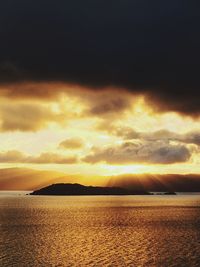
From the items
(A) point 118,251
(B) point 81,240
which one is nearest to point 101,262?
(A) point 118,251

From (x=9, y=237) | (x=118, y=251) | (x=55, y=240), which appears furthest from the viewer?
(x=9, y=237)

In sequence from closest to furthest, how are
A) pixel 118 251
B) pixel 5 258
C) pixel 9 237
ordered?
pixel 5 258
pixel 118 251
pixel 9 237

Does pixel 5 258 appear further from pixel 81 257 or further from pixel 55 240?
pixel 55 240

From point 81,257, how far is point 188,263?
1767 cm

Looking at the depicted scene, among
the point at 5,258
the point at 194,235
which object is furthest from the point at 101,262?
the point at 194,235

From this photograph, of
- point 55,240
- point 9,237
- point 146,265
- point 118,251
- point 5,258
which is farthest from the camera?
point 9,237

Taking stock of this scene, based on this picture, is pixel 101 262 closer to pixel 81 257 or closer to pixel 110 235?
pixel 81 257

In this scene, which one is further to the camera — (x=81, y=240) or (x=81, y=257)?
(x=81, y=240)

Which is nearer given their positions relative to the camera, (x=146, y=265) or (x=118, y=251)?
(x=146, y=265)

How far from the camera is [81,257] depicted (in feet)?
231

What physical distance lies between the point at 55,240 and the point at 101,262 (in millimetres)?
30227

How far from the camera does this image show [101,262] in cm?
6556

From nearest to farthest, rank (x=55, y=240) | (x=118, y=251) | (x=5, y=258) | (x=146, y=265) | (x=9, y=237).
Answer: (x=146, y=265)
(x=5, y=258)
(x=118, y=251)
(x=55, y=240)
(x=9, y=237)

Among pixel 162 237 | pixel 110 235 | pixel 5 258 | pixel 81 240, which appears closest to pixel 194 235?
pixel 162 237
